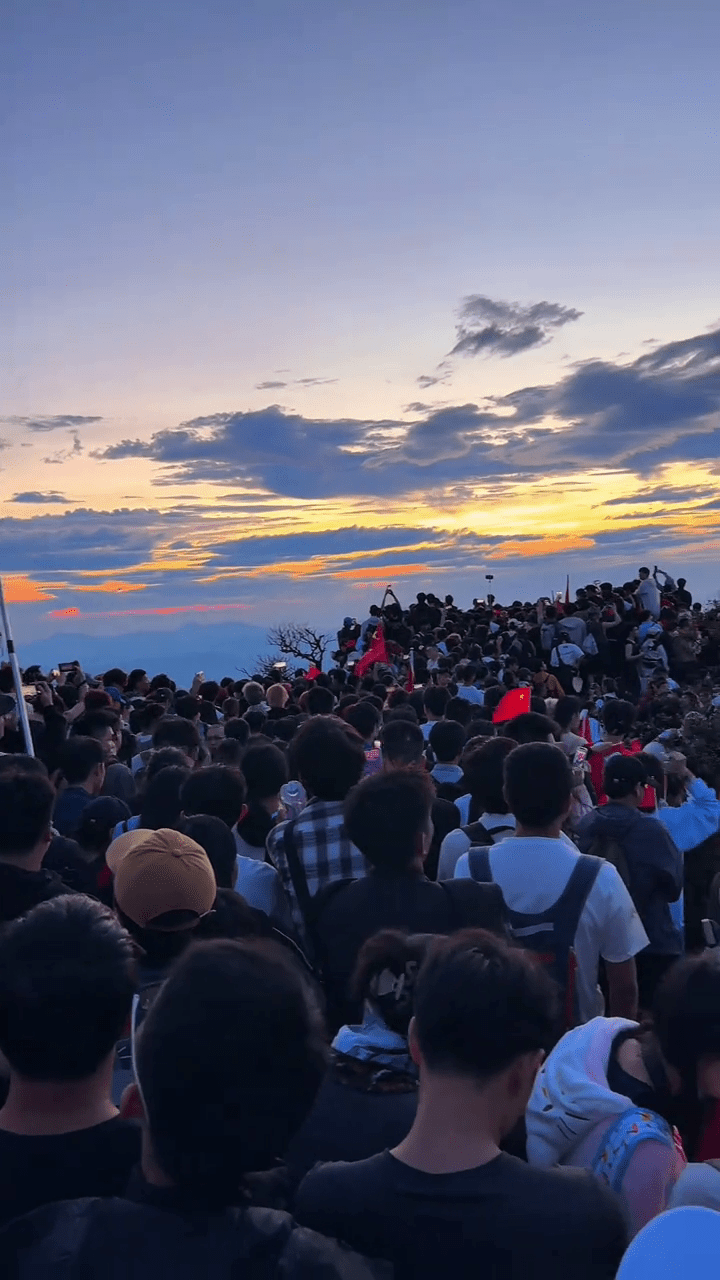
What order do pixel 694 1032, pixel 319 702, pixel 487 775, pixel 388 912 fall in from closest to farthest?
pixel 694 1032, pixel 388 912, pixel 487 775, pixel 319 702

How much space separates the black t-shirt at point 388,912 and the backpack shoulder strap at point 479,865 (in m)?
0.35

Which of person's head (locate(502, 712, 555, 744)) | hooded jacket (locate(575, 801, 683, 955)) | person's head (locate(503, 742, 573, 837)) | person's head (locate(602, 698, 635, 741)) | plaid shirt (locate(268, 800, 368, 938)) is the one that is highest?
person's head (locate(503, 742, 573, 837))

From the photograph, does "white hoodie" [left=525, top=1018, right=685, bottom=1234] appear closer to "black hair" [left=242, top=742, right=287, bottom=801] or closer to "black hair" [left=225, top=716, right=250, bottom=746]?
"black hair" [left=242, top=742, right=287, bottom=801]

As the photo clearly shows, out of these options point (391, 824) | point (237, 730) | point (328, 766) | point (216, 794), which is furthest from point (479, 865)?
point (237, 730)

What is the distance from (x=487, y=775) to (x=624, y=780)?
67 cm

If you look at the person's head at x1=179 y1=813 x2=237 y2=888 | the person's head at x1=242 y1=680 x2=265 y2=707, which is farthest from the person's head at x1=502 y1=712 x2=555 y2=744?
the person's head at x1=242 y1=680 x2=265 y2=707

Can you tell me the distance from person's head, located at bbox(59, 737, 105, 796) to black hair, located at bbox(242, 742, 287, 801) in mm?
1270

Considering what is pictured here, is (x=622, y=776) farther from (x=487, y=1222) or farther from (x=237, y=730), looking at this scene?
(x=237, y=730)

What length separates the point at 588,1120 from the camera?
2.15 meters

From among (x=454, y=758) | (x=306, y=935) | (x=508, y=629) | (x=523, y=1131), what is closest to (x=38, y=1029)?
(x=523, y=1131)

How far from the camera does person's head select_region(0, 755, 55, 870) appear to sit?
12.7 feet

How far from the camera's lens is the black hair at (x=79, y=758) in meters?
5.96

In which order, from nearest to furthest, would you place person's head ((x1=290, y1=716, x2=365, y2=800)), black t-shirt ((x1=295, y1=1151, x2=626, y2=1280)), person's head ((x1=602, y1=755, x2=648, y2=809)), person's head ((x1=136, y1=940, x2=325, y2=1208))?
person's head ((x1=136, y1=940, x2=325, y2=1208))
black t-shirt ((x1=295, y1=1151, x2=626, y2=1280))
person's head ((x1=290, y1=716, x2=365, y2=800))
person's head ((x1=602, y1=755, x2=648, y2=809))

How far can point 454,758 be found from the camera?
6.64 meters
